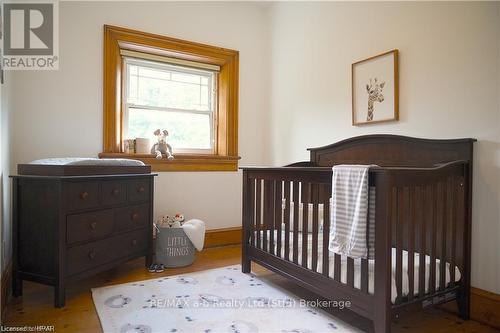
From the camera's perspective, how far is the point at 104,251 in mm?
1981

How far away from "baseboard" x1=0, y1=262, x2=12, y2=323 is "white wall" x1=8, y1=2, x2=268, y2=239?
77 centimetres

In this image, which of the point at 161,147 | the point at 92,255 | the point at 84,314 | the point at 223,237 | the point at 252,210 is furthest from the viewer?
the point at 223,237

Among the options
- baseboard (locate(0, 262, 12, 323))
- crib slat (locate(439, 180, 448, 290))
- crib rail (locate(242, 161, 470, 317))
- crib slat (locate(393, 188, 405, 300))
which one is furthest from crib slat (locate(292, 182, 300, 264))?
baseboard (locate(0, 262, 12, 323))

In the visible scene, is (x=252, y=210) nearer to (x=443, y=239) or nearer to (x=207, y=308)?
(x=207, y=308)

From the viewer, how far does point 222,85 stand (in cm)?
323

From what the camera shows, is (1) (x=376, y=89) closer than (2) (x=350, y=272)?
No

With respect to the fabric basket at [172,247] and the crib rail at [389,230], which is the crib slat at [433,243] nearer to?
the crib rail at [389,230]

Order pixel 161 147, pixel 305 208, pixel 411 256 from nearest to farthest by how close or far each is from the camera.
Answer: pixel 411 256, pixel 305 208, pixel 161 147

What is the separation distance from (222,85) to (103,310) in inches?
89.1

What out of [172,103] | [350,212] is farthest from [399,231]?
[172,103]

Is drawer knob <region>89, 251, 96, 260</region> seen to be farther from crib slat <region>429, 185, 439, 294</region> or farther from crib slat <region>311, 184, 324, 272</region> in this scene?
crib slat <region>429, 185, 439, 294</region>

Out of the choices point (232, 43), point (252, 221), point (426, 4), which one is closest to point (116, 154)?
point (252, 221)

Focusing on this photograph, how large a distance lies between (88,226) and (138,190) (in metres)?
0.45

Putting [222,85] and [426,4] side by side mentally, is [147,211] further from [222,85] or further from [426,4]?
[426,4]
